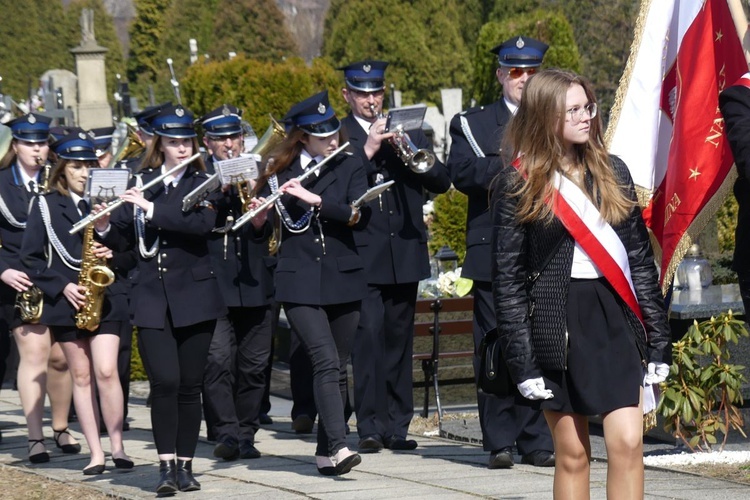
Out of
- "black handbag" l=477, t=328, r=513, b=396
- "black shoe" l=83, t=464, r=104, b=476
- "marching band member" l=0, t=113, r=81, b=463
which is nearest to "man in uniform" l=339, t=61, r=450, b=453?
"black shoe" l=83, t=464, r=104, b=476

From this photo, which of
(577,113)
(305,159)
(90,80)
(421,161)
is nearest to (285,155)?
(305,159)

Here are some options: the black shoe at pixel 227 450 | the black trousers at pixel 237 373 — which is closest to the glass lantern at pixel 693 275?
the black trousers at pixel 237 373

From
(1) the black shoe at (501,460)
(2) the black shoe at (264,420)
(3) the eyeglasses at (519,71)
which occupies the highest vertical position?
(3) the eyeglasses at (519,71)

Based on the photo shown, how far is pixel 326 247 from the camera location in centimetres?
816

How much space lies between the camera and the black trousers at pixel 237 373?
9.17 meters

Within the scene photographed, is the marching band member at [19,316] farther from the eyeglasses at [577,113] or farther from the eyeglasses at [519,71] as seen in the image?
the eyeglasses at [577,113]

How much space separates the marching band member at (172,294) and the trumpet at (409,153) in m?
1.25

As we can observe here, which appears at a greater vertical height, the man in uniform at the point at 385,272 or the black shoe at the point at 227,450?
the man in uniform at the point at 385,272

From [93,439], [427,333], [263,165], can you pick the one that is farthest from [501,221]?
[427,333]

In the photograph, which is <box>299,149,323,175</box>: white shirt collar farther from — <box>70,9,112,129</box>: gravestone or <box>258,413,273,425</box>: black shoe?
<box>70,9,112,129</box>: gravestone

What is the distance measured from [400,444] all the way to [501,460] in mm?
1136

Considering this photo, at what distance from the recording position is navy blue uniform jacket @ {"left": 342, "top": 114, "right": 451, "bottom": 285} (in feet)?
29.5

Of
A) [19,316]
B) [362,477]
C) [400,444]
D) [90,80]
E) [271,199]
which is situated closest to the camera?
[362,477]

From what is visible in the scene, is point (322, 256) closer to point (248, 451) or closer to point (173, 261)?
point (173, 261)
